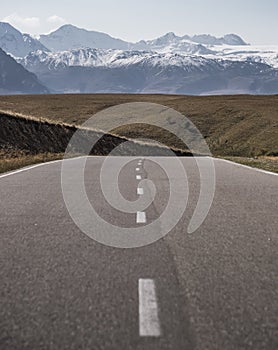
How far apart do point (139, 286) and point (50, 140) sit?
35.7 metres

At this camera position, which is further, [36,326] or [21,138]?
[21,138]

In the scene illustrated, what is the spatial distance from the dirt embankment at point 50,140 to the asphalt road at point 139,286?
23493 mm

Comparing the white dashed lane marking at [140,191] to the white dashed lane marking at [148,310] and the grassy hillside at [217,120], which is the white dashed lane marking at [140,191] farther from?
the grassy hillside at [217,120]

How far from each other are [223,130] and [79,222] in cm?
8000

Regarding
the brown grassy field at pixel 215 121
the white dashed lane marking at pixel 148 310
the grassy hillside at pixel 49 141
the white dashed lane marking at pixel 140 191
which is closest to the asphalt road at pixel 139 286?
the white dashed lane marking at pixel 148 310

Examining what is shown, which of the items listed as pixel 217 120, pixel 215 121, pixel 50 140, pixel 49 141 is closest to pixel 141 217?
pixel 49 141

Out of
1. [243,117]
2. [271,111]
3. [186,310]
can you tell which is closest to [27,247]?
[186,310]

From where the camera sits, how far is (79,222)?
838 cm

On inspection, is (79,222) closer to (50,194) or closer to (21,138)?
(50,194)

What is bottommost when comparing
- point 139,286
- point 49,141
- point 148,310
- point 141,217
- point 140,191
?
point 49,141

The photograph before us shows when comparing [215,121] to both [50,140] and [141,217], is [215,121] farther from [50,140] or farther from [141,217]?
[141,217]

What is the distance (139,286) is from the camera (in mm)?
4949

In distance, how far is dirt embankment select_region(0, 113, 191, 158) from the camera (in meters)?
35.2

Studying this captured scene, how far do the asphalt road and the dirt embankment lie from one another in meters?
23.5
